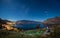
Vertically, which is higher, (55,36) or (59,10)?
(59,10)

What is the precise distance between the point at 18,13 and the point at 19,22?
0.28 m

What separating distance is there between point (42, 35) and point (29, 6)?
937mm

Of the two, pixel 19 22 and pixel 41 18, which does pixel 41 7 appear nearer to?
pixel 41 18

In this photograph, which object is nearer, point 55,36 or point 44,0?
point 55,36

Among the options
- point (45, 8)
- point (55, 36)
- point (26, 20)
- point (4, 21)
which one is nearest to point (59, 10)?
point (45, 8)

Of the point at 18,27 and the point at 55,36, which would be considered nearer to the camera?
the point at 55,36

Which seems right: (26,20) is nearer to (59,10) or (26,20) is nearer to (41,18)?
(41,18)

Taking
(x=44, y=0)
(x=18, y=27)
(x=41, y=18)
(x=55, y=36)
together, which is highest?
(x=44, y=0)

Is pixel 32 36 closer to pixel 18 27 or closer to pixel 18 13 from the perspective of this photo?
pixel 18 27

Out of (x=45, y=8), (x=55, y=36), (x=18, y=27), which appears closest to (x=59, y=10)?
(x=45, y=8)

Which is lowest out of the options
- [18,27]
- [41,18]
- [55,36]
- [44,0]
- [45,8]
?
[55,36]

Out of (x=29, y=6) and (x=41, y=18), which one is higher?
(x=29, y=6)

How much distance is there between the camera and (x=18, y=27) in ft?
12.4

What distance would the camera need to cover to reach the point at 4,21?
3781 millimetres
